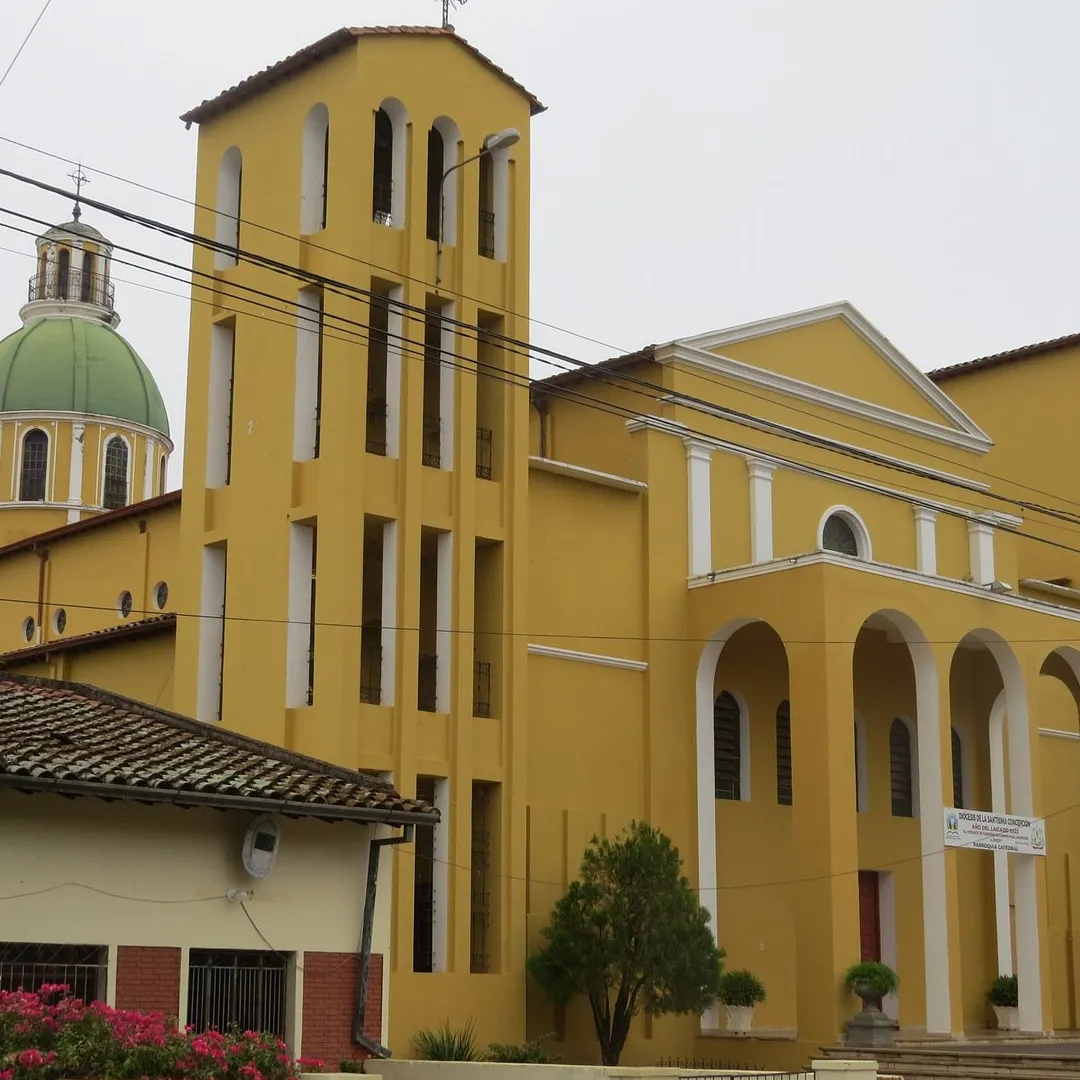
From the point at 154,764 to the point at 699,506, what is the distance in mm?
15014

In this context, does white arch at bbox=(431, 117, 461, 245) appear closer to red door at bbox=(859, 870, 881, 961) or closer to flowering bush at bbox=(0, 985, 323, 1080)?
red door at bbox=(859, 870, 881, 961)

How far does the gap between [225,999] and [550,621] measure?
11297 mm

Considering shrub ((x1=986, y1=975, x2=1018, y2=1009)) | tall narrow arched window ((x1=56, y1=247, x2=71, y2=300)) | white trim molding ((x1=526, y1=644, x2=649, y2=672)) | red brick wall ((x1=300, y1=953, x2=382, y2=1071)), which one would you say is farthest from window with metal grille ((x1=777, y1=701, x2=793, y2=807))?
tall narrow arched window ((x1=56, y1=247, x2=71, y2=300))

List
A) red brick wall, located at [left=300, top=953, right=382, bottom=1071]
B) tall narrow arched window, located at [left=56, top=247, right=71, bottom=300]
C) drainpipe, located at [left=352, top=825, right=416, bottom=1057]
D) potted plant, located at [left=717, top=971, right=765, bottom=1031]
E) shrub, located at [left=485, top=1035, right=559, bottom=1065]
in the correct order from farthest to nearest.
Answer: tall narrow arched window, located at [left=56, top=247, right=71, bottom=300] < potted plant, located at [left=717, top=971, right=765, bottom=1031] < shrub, located at [left=485, top=1035, right=559, bottom=1065] < drainpipe, located at [left=352, top=825, right=416, bottom=1057] < red brick wall, located at [left=300, top=953, right=382, bottom=1071]

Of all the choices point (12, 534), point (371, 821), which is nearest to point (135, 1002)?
point (371, 821)

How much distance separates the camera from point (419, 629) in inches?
959

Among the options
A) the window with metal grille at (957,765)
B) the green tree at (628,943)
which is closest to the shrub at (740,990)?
the green tree at (628,943)

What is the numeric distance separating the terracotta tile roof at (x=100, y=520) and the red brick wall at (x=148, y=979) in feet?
45.9

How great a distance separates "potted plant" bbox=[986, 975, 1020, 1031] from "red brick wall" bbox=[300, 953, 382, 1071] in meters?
16.6

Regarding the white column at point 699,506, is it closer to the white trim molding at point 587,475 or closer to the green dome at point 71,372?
the white trim molding at point 587,475

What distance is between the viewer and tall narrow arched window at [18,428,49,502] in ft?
170

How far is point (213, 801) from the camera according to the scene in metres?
15.4

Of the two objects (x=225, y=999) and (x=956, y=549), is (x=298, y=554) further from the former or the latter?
(x=956, y=549)

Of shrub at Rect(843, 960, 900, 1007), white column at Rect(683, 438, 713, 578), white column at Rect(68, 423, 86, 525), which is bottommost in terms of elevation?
shrub at Rect(843, 960, 900, 1007)
